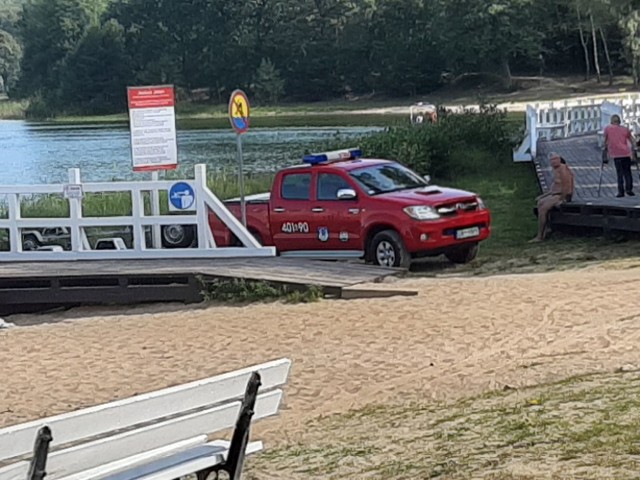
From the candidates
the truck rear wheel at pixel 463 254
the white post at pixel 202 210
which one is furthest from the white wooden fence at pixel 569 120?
the white post at pixel 202 210

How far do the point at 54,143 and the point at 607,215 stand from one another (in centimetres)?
4840

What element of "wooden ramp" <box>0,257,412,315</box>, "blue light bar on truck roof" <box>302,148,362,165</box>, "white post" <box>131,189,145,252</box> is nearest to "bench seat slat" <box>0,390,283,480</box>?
"wooden ramp" <box>0,257,412,315</box>

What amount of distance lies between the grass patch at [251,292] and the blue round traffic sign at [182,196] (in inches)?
77.6

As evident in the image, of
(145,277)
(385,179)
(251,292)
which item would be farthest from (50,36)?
(251,292)

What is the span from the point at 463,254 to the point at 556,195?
2949 millimetres

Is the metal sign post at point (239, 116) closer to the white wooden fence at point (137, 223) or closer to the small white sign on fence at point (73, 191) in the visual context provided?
the white wooden fence at point (137, 223)

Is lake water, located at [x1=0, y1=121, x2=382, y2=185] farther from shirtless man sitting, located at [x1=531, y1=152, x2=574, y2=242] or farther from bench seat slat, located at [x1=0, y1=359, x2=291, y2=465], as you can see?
bench seat slat, located at [x1=0, y1=359, x2=291, y2=465]

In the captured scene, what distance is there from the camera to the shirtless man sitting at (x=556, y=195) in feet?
63.8

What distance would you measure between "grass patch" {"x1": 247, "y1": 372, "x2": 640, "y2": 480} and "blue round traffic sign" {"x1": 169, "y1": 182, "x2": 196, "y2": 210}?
8564 millimetres

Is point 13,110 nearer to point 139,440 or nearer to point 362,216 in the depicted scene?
point 362,216

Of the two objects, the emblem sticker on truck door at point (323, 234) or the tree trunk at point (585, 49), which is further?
the tree trunk at point (585, 49)

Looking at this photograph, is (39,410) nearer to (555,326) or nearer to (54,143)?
(555,326)

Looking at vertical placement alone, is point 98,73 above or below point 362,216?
above

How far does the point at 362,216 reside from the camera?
16.7 meters
